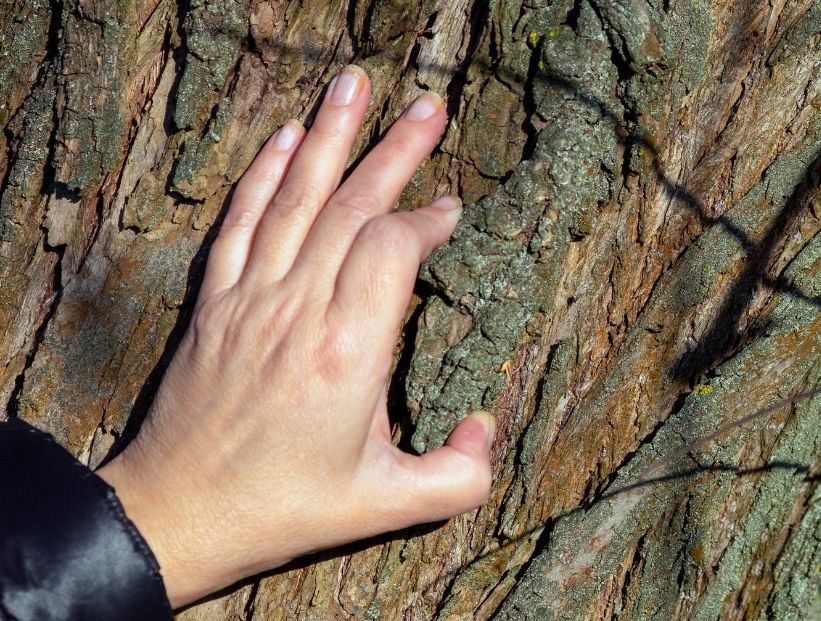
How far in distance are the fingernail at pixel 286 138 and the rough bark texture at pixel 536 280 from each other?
72mm

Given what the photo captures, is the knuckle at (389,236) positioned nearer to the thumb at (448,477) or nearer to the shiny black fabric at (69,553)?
the thumb at (448,477)

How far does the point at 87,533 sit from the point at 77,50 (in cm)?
126

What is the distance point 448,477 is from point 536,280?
1.67 feet

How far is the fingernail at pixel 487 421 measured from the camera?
2.13m

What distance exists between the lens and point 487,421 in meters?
2.14

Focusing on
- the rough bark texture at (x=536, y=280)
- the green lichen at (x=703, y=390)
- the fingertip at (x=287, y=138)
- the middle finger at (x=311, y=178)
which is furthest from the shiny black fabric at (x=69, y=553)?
the green lichen at (x=703, y=390)

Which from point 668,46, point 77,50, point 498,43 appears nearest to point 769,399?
point 668,46

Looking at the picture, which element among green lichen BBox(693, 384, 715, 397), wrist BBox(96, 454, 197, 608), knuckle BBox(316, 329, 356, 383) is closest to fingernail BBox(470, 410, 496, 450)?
knuckle BBox(316, 329, 356, 383)

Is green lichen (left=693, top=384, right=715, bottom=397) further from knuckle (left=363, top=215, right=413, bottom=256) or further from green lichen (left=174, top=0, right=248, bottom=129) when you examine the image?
green lichen (left=174, top=0, right=248, bottom=129)

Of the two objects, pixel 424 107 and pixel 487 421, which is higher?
pixel 424 107

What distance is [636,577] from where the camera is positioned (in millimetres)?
2225

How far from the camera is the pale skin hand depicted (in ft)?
6.41

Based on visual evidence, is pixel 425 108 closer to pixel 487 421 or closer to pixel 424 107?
pixel 424 107

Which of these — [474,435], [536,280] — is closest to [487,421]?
[474,435]
